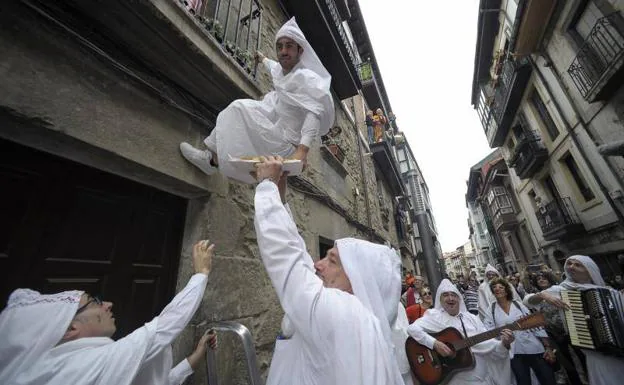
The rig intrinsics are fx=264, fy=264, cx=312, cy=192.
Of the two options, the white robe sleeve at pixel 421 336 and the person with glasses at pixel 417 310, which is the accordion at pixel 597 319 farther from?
the person with glasses at pixel 417 310

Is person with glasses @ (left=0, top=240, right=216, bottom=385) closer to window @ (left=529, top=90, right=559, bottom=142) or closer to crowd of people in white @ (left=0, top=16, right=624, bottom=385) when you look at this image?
crowd of people in white @ (left=0, top=16, right=624, bottom=385)

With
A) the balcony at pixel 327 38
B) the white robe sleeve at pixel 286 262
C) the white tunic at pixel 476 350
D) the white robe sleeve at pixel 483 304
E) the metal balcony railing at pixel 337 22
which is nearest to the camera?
the white robe sleeve at pixel 286 262

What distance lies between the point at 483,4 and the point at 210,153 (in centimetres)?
1714

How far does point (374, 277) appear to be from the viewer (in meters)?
1.15

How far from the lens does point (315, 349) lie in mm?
973

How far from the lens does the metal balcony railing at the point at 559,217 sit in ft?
35.9

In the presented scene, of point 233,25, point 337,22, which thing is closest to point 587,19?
point 337,22

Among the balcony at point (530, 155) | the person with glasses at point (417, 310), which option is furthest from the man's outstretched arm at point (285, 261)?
the balcony at point (530, 155)

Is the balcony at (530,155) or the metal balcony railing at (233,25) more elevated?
the balcony at (530,155)

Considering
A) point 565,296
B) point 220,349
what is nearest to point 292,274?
point 220,349

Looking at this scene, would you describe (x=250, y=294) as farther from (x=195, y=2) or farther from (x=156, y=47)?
(x=195, y=2)

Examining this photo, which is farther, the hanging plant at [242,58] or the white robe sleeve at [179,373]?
the hanging plant at [242,58]

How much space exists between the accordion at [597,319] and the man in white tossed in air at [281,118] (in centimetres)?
337

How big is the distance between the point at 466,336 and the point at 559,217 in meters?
12.1
